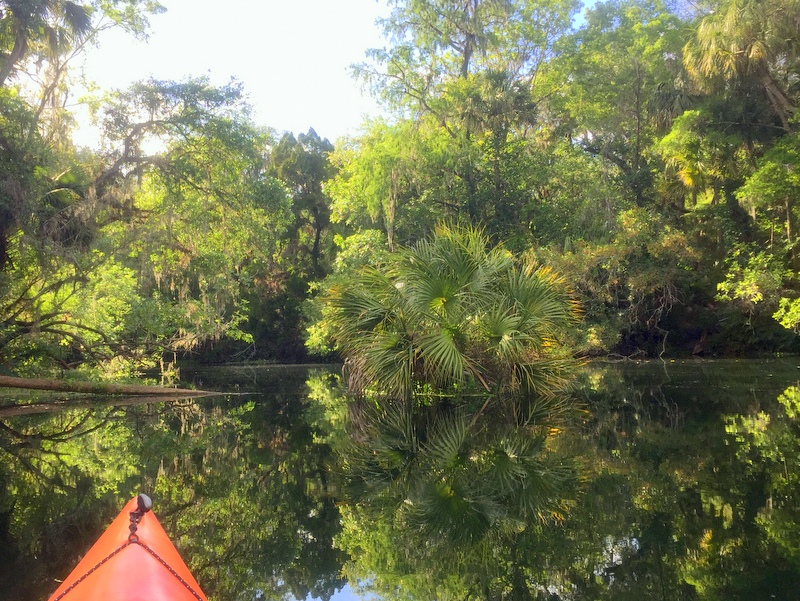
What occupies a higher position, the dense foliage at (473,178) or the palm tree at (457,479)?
the dense foliage at (473,178)

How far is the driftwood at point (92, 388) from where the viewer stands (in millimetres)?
10055

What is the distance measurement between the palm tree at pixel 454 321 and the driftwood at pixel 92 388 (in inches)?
204

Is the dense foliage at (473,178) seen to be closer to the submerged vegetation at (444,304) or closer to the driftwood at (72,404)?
the submerged vegetation at (444,304)

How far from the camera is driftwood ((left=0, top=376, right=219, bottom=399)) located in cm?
1005

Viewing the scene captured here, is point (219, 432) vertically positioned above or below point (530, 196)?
below

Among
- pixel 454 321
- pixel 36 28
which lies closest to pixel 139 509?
pixel 454 321

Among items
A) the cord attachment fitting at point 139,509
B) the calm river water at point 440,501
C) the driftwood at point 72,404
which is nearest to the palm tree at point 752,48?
the calm river water at point 440,501

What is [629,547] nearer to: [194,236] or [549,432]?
[549,432]

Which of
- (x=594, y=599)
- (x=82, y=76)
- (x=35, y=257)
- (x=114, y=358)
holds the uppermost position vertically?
(x=82, y=76)

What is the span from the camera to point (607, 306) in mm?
21562

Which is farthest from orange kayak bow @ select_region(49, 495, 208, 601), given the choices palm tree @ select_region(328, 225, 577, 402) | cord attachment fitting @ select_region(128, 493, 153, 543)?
palm tree @ select_region(328, 225, 577, 402)

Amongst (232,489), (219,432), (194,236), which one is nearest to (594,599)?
(232,489)

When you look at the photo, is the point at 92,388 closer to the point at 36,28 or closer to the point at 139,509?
the point at 36,28

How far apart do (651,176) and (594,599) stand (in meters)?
21.5
